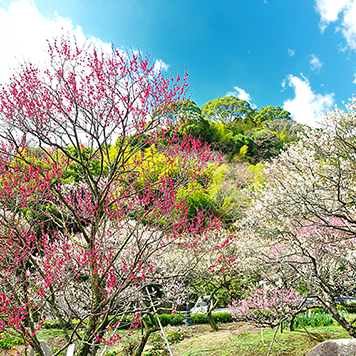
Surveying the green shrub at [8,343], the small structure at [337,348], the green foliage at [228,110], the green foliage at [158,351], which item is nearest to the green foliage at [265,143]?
the green foliage at [228,110]

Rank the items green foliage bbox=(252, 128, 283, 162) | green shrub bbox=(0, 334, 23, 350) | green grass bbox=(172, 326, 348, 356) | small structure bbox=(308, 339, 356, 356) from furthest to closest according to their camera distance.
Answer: green foliage bbox=(252, 128, 283, 162) → green shrub bbox=(0, 334, 23, 350) → green grass bbox=(172, 326, 348, 356) → small structure bbox=(308, 339, 356, 356)

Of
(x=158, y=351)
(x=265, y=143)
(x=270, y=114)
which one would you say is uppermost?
(x=270, y=114)

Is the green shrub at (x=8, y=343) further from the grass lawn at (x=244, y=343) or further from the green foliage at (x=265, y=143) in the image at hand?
the green foliage at (x=265, y=143)

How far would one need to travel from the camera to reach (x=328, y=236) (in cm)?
504

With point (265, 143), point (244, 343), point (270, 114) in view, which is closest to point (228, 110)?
point (270, 114)

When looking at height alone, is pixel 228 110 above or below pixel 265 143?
above

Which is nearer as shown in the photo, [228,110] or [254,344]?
[254,344]

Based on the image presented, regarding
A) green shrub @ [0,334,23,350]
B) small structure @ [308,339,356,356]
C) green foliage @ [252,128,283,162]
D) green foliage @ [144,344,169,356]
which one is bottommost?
green foliage @ [144,344,169,356]

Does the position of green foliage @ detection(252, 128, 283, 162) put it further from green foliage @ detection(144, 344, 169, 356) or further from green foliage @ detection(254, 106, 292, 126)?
green foliage @ detection(144, 344, 169, 356)

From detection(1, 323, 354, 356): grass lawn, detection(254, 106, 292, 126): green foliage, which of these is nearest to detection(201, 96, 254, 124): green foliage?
detection(254, 106, 292, 126): green foliage

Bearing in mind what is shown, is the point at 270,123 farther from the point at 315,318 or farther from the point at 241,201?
the point at 315,318

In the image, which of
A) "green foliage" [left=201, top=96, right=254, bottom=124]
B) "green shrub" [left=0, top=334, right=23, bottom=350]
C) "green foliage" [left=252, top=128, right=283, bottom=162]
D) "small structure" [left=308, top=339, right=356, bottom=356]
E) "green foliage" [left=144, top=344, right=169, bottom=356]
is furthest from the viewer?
"green foliage" [left=201, top=96, right=254, bottom=124]

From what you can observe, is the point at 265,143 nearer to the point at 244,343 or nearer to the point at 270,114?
the point at 270,114

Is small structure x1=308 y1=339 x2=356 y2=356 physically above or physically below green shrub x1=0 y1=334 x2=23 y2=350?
above
